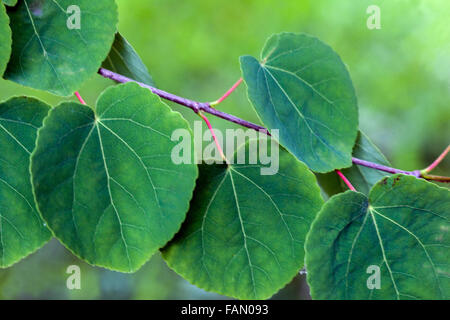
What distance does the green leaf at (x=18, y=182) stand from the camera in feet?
1.90

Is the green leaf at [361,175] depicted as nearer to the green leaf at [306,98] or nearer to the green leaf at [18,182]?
the green leaf at [306,98]

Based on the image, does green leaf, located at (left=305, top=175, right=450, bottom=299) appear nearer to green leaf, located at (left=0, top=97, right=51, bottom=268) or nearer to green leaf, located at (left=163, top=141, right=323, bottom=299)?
green leaf, located at (left=163, top=141, right=323, bottom=299)

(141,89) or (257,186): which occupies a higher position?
(141,89)

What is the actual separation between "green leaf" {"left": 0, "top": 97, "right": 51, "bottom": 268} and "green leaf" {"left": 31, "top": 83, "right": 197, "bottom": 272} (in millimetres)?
78

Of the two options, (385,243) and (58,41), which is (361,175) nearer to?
(385,243)

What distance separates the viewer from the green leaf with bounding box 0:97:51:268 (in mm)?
578

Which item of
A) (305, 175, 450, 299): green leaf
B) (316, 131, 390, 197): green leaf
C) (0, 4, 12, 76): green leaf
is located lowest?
(305, 175, 450, 299): green leaf

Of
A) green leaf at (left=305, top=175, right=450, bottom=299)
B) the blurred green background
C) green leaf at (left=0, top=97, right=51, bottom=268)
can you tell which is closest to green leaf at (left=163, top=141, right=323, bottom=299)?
green leaf at (left=305, top=175, right=450, bottom=299)

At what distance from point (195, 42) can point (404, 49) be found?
1.46 metres

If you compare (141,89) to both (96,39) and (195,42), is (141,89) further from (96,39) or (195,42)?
(195,42)

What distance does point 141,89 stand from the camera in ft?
1.89

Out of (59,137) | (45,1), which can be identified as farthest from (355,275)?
(45,1)

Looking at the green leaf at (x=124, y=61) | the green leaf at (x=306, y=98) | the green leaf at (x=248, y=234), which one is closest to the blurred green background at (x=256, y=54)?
the green leaf at (x=124, y=61)

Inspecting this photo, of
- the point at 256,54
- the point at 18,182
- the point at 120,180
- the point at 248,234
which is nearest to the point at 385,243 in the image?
the point at 248,234
